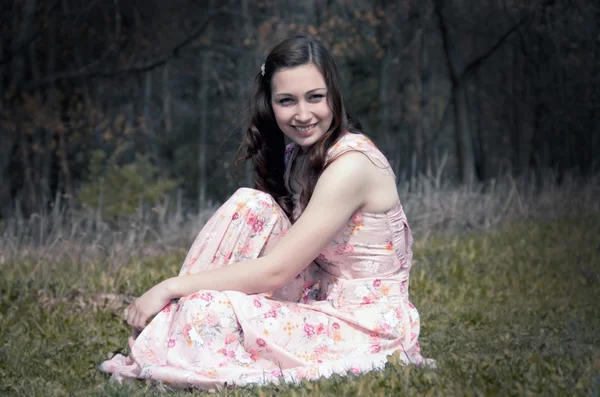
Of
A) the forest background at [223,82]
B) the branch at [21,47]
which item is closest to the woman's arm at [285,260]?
the forest background at [223,82]

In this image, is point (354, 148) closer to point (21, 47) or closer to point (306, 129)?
point (306, 129)

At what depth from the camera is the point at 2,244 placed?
5.89 m

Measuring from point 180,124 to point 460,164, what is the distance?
13.1m

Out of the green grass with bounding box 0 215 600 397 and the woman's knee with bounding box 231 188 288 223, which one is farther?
the woman's knee with bounding box 231 188 288 223

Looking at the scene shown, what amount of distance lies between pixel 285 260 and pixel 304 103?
654mm

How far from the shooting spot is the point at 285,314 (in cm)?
307

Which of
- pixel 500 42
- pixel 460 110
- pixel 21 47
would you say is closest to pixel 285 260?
pixel 460 110

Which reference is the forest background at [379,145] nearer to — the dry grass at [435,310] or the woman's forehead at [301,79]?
the dry grass at [435,310]

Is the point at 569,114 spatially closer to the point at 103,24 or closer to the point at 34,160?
the point at 103,24

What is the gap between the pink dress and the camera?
2967mm

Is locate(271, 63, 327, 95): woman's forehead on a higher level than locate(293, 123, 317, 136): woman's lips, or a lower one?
higher

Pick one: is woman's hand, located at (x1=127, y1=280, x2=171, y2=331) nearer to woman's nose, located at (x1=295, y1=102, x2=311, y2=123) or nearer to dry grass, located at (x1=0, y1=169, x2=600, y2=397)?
dry grass, located at (x1=0, y1=169, x2=600, y2=397)

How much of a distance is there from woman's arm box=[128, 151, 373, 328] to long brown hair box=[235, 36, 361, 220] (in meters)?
0.16

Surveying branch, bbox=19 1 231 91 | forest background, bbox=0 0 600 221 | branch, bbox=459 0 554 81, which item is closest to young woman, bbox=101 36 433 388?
forest background, bbox=0 0 600 221
